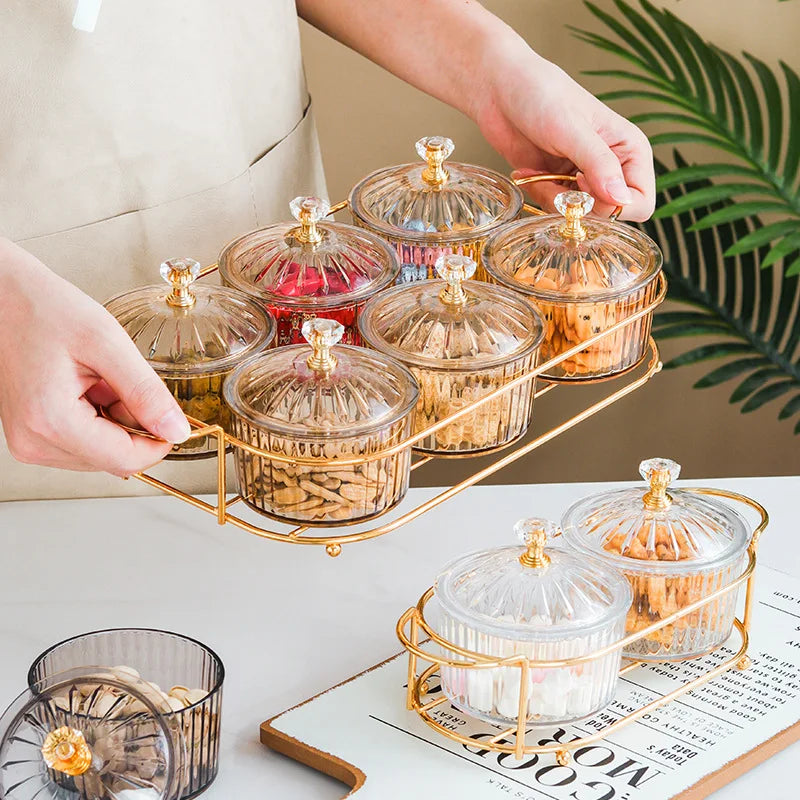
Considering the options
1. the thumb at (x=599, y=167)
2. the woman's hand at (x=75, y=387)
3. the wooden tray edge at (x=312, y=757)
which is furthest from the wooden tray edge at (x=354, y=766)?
the thumb at (x=599, y=167)

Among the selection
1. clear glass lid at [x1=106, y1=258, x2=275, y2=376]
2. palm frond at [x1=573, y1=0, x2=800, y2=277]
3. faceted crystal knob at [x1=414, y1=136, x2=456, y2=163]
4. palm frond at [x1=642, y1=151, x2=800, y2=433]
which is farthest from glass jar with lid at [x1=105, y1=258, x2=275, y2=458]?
palm frond at [x1=642, y1=151, x2=800, y2=433]

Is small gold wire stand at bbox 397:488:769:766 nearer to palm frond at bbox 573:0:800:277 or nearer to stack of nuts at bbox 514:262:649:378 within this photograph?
stack of nuts at bbox 514:262:649:378

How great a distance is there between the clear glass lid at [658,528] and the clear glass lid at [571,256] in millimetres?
130

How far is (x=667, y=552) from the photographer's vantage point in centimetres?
83

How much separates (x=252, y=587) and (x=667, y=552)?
33cm

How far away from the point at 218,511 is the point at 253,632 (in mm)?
253

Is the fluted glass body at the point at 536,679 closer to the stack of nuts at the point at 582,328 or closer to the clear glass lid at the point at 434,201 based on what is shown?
the stack of nuts at the point at 582,328

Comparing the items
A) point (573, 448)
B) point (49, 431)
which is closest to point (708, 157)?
point (573, 448)

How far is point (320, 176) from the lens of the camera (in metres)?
1.33

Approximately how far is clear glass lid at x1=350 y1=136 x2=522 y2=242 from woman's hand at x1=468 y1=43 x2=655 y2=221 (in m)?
0.09

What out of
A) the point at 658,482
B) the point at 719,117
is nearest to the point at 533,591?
the point at 658,482

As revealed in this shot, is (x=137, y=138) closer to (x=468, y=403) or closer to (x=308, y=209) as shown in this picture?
(x=308, y=209)

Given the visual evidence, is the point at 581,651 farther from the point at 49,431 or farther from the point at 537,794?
the point at 49,431

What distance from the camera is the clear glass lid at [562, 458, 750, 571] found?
0.83m
